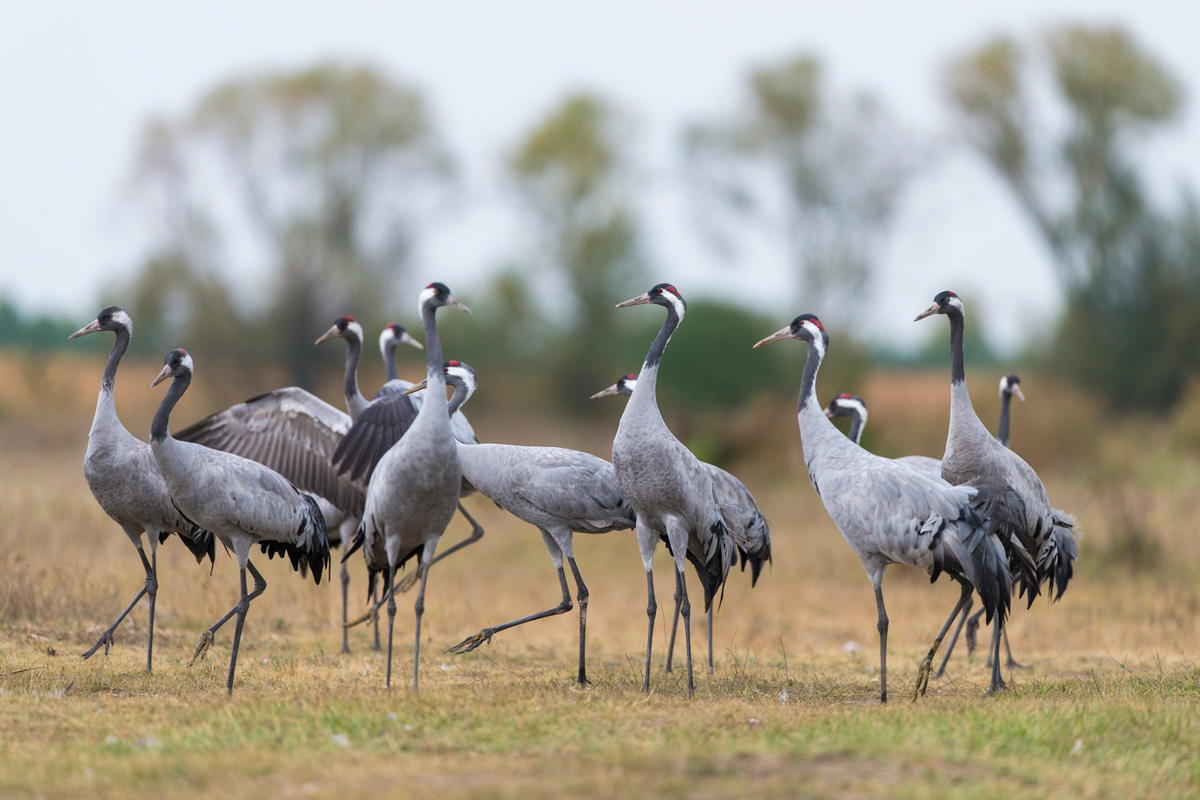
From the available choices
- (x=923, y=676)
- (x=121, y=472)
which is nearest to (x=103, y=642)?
(x=121, y=472)

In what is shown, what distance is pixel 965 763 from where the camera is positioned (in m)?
4.12

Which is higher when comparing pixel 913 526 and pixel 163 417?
pixel 163 417

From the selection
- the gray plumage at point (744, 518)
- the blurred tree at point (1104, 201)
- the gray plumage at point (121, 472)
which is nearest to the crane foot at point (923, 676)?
the gray plumage at point (744, 518)

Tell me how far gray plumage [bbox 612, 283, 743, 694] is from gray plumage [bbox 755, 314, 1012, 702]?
662 millimetres

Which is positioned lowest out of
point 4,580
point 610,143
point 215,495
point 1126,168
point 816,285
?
point 4,580

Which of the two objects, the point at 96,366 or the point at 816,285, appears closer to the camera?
the point at 96,366

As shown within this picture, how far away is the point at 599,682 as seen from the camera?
247 inches

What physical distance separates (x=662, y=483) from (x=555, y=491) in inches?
27.6

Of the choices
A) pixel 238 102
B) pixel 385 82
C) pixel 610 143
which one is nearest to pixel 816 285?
pixel 610 143

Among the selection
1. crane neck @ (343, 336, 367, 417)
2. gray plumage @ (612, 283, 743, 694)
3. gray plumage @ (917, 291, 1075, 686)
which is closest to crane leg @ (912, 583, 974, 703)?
gray plumage @ (917, 291, 1075, 686)

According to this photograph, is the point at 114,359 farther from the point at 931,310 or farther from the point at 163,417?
the point at 931,310

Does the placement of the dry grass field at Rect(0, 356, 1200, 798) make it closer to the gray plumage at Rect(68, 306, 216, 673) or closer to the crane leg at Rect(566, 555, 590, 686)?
the crane leg at Rect(566, 555, 590, 686)

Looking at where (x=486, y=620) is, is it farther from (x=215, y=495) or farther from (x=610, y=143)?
(x=610, y=143)

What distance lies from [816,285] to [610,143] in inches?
219
